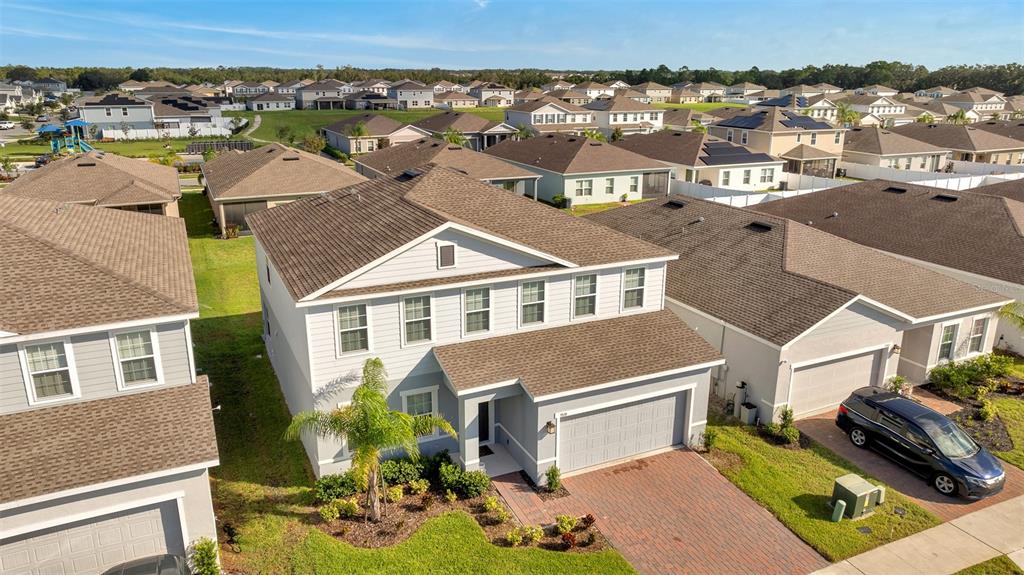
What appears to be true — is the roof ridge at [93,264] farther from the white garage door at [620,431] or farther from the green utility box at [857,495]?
the green utility box at [857,495]

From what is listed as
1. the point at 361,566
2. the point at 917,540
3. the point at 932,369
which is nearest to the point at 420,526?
the point at 361,566

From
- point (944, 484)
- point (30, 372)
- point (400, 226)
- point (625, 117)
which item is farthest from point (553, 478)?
point (625, 117)

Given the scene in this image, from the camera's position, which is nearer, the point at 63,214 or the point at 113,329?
the point at 113,329

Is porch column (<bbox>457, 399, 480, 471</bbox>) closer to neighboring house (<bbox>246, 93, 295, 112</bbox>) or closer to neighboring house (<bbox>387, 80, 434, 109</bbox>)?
neighboring house (<bbox>387, 80, 434, 109</bbox>)

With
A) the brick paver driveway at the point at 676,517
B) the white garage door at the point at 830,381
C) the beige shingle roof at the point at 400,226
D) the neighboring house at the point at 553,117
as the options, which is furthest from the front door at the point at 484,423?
the neighboring house at the point at 553,117

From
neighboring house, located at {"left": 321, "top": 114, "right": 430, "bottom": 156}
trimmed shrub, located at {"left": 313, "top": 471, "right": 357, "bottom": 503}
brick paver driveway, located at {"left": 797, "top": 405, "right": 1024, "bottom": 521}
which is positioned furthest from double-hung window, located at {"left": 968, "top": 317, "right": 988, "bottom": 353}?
neighboring house, located at {"left": 321, "top": 114, "right": 430, "bottom": 156}

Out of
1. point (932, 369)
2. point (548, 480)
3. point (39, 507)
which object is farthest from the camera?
point (932, 369)

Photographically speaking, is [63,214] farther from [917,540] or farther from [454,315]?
[917,540]

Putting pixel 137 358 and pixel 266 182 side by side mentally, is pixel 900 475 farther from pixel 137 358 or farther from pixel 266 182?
pixel 266 182
